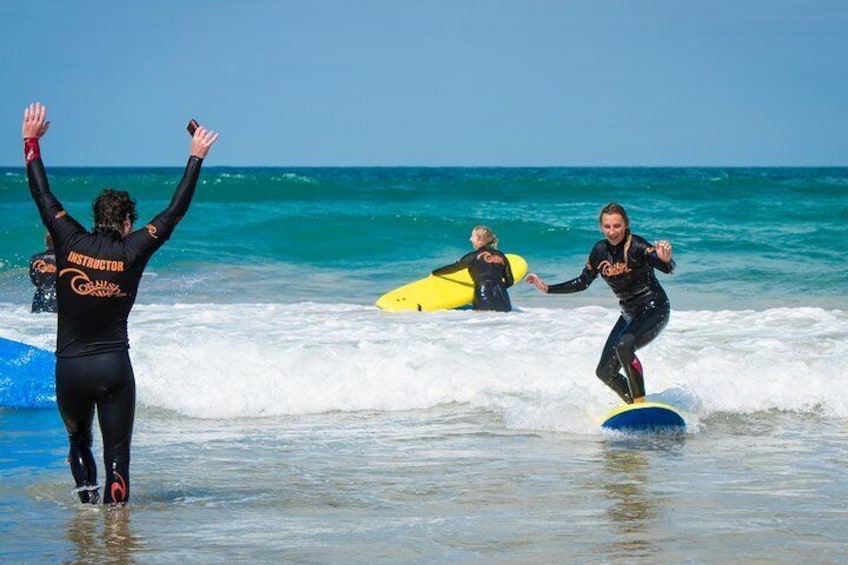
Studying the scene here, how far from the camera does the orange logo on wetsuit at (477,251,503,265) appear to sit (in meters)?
13.4

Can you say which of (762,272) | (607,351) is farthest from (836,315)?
(762,272)

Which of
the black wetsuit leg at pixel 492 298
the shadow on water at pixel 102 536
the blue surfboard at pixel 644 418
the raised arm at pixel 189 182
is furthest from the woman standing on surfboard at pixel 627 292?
the black wetsuit leg at pixel 492 298

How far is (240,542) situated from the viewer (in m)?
4.95

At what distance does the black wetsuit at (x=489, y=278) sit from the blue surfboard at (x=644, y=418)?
552 cm

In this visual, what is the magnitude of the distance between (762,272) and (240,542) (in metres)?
16.3

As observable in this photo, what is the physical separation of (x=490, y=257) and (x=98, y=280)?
8821 mm

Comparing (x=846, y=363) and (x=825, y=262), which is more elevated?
(x=825, y=262)

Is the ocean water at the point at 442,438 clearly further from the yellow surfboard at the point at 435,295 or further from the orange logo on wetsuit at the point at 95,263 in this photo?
the orange logo on wetsuit at the point at 95,263

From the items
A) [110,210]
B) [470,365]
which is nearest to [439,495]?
[110,210]

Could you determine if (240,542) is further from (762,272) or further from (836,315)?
(762,272)

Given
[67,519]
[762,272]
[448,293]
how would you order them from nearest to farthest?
[67,519]
[448,293]
[762,272]

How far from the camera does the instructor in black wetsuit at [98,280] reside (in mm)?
4930

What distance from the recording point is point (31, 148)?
5.02m

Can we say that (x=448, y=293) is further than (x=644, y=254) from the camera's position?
Yes
